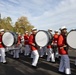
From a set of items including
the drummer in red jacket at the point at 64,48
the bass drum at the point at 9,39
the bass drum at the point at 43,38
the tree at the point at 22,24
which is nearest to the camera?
the drummer in red jacket at the point at 64,48

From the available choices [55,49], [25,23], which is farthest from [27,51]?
[25,23]

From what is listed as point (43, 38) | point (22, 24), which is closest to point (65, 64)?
point (43, 38)

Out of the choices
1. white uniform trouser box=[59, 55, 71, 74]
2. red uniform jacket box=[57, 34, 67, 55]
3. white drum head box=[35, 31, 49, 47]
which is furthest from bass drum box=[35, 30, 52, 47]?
white uniform trouser box=[59, 55, 71, 74]

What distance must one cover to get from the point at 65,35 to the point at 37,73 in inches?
70.4

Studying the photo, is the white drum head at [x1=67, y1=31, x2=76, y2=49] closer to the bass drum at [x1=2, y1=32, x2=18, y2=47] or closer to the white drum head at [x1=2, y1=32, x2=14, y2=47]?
the bass drum at [x1=2, y1=32, x2=18, y2=47]

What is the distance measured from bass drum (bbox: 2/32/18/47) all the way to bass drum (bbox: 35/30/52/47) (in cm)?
191

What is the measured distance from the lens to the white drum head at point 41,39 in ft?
32.0

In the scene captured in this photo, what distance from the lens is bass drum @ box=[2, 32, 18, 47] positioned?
1161 centimetres

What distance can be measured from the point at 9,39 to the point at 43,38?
2.54m

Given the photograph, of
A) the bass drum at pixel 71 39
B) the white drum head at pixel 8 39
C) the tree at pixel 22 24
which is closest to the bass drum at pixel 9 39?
the white drum head at pixel 8 39

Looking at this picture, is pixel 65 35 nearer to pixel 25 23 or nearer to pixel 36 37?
pixel 36 37

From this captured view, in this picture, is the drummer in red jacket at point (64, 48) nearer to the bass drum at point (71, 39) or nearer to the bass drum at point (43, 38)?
the bass drum at point (71, 39)

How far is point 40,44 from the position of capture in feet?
32.4

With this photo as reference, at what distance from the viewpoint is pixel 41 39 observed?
989 cm
